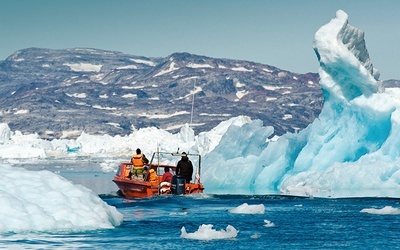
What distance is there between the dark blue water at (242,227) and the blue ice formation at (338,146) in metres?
4.39

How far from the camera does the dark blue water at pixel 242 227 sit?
18539mm

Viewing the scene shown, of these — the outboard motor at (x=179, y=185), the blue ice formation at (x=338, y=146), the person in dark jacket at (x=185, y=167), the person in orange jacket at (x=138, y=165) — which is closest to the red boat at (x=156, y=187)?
the outboard motor at (x=179, y=185)

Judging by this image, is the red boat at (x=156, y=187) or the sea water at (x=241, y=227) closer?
the sea water at (x=241, y=227)

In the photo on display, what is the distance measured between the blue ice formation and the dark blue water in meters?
4.39

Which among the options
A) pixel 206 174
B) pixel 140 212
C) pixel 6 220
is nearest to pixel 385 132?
pixel 206 174

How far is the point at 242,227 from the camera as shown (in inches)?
879

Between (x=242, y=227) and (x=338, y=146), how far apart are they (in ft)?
59.1

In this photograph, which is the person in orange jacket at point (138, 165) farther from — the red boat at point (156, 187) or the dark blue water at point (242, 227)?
the dark blue water at point (242, 227)

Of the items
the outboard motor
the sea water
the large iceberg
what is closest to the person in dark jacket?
the outboard motor

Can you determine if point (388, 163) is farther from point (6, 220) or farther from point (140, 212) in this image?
point (6, 220)

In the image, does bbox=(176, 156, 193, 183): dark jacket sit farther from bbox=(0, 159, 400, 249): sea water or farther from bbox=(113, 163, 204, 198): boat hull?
bbox=(0, 159, 400, 249): sea water

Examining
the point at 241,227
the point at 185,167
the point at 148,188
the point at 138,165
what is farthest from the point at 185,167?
the point at 241,227

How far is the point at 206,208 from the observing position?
28734 mm

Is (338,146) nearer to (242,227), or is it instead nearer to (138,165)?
(138,165)
